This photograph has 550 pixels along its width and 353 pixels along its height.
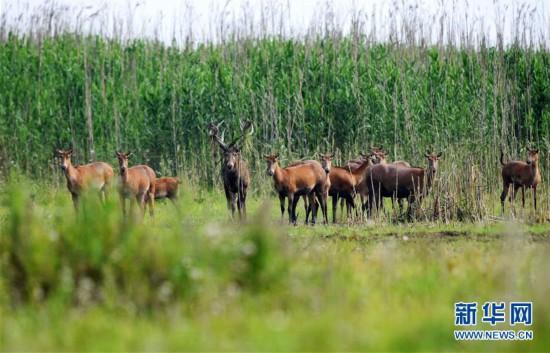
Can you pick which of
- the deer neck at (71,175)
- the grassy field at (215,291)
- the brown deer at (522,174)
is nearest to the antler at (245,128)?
the deer neck at (71,175)

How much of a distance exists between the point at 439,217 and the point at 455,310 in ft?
25.5

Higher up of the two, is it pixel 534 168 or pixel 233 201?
pixel 534 168

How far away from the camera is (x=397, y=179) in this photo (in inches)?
648

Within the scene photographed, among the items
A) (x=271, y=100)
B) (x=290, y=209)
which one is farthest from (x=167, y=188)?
(x=271, y=100)

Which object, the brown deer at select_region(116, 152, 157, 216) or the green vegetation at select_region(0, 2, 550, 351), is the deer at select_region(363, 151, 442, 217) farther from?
the brown deer at select_region(116, 152, 157, 216)

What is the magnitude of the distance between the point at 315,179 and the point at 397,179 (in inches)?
52.6

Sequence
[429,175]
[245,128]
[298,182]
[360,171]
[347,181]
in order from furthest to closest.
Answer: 1. [245,128]
2. [360,171]
3. [347,181]
4. [298,182]
5. [429,175]

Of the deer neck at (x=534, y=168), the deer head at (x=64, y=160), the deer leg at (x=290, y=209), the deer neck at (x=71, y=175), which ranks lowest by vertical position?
the deer leg at (x=290, y=209)

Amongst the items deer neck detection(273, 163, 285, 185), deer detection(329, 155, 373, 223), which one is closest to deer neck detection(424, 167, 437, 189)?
deer detection(329, 155, 373, 223)

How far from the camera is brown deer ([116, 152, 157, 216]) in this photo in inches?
669

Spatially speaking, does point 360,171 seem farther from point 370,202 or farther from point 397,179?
point 397,179

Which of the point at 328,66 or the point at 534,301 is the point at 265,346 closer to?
the point at 534,301

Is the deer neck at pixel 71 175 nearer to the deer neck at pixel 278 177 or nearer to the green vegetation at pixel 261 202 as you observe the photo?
the green vegetation at pixel 261 202

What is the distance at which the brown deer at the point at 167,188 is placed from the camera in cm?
1797
